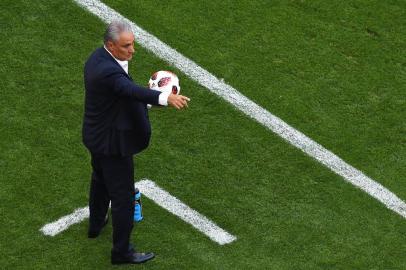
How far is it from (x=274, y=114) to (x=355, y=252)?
69.8 inches

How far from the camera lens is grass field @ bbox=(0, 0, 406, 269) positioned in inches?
293

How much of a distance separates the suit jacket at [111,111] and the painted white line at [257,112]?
2257 millimetres

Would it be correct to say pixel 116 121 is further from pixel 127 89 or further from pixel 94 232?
pixel 94 232

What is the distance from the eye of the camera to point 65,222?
7531mm

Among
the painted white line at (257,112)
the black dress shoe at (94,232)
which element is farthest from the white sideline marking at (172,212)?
the painted white line at (257,112)

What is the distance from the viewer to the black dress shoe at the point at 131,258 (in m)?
7.16

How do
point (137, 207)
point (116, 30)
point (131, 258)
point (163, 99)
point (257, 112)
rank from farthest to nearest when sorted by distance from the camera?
point (257, 112), point (137, 207), point (131, 258), point (116, 30), point (163, 99)

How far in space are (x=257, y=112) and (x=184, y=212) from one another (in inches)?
58.3

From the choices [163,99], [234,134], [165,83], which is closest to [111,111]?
[163,99]

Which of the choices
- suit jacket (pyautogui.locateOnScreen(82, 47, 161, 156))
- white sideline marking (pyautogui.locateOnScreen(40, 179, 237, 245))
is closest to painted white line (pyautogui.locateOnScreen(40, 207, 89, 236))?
white sideline marking (pyautogui.locateOnScreen(40, 179, 237, 245))

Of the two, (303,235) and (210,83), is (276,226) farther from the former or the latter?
(210,83)

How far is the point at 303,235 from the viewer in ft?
24.9

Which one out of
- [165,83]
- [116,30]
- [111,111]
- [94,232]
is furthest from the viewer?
[94,232]

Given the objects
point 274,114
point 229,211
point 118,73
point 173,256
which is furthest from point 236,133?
point 118,73
